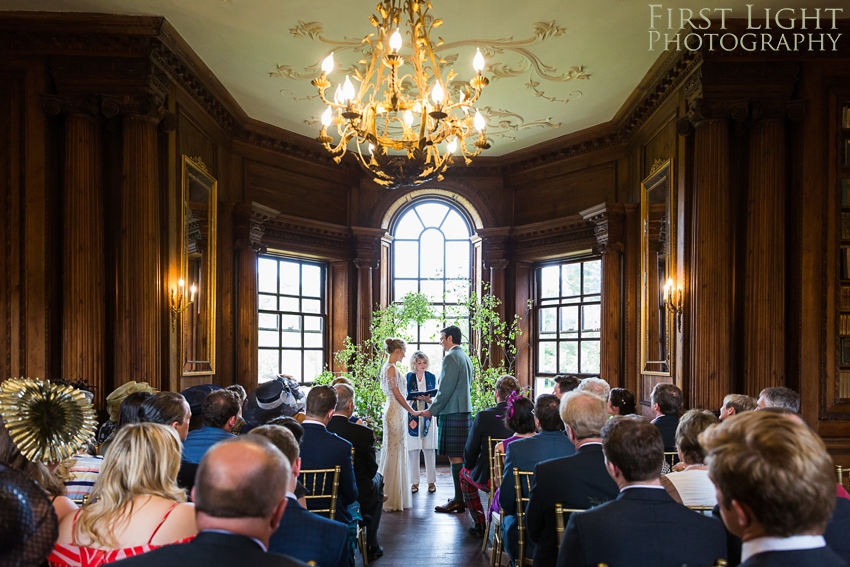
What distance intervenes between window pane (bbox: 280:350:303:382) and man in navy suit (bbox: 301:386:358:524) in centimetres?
564

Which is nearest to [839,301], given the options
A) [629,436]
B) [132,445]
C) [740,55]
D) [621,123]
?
[740,55]

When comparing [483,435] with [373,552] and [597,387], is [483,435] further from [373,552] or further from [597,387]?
[373,552]

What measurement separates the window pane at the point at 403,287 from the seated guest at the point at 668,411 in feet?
20.5

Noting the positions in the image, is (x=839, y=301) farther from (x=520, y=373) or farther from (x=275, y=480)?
(x=275, y=480)

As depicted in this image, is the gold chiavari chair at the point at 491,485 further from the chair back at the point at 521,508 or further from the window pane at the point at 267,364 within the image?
the window pane at the point at 267,364

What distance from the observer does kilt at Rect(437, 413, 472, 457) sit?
643 cm

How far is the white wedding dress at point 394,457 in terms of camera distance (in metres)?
6.39

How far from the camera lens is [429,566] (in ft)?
15.4

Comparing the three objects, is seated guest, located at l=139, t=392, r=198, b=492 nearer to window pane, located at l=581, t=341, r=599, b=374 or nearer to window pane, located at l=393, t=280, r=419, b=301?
window pane, located at l=581, t=341, r=599, b=374

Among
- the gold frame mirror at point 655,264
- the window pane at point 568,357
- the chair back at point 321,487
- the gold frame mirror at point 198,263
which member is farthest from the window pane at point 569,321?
the chair back at point 321,487

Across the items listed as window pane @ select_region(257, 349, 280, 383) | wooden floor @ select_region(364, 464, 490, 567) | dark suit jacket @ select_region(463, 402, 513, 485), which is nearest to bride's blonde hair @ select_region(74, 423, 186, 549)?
wooden floor @ select_region(364, 464, 490, 567)

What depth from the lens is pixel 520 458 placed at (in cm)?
366

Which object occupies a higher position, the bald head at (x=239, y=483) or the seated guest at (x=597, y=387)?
the bald head at (x=239, y=483)

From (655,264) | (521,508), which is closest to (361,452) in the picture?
(521,508)
